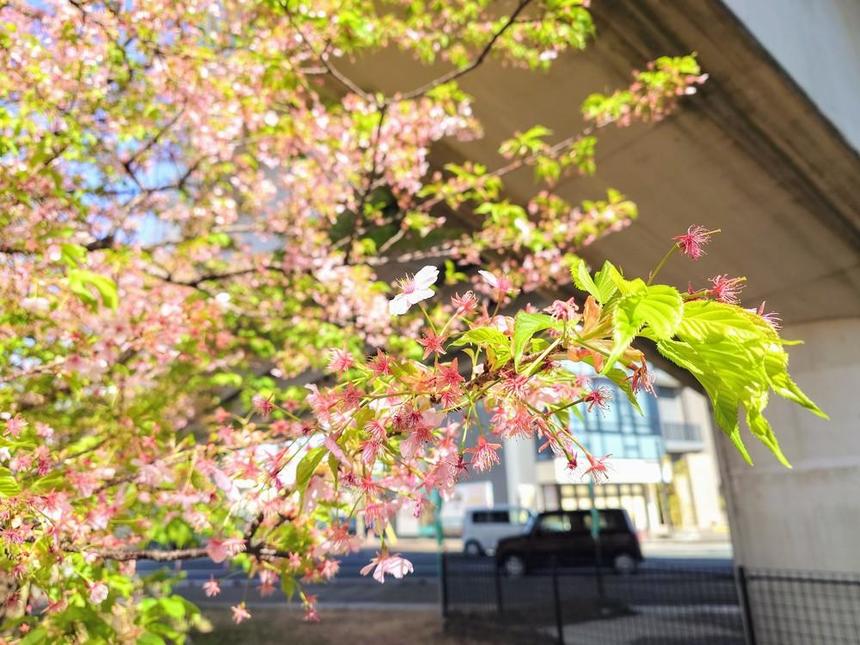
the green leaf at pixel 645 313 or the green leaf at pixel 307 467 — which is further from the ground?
the green leaf at pixel 645 313

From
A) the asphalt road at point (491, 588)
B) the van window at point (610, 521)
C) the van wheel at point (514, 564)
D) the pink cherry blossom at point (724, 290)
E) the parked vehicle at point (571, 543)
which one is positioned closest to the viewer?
the pink cherry blossom at point (724, 290)

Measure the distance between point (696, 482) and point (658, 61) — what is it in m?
39.4

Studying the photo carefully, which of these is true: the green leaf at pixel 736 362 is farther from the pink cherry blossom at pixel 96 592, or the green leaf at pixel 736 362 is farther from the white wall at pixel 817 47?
the white wall at pixel 817 47

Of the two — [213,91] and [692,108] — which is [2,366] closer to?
[213,91]

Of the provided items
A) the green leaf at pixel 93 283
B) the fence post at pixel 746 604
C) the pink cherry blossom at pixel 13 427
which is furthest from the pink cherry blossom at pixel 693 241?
the fence post at pixel 746 604

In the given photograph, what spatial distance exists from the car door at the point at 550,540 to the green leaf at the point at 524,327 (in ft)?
59.5

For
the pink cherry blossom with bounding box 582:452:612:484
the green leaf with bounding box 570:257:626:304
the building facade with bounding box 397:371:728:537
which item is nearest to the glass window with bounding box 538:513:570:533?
the building facade with bounding box 397:371:728:537

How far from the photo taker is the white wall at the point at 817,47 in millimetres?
4562

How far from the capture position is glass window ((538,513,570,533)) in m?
17.8

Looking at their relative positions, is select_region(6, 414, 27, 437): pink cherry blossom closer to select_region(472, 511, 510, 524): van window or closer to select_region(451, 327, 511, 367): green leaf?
select_region(451, 327, 511, 367): green leaf

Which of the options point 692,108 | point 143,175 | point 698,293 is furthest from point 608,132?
point 698,293

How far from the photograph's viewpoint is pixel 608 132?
5.30 meters

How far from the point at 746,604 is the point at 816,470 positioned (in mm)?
1579

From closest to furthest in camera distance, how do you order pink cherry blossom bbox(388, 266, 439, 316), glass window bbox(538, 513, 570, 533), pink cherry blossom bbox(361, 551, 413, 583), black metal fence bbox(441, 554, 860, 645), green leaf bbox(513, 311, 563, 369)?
green leaf bbox(513, 311, 563, 369), pink cherry blossom bbox(388, 266, 439, 316), pink cherry blossom bbox(361, 551, 413, 583), black metal fence bbox(441, 554, 860, 645), glass window bbox(538, 513, 570, 533)
